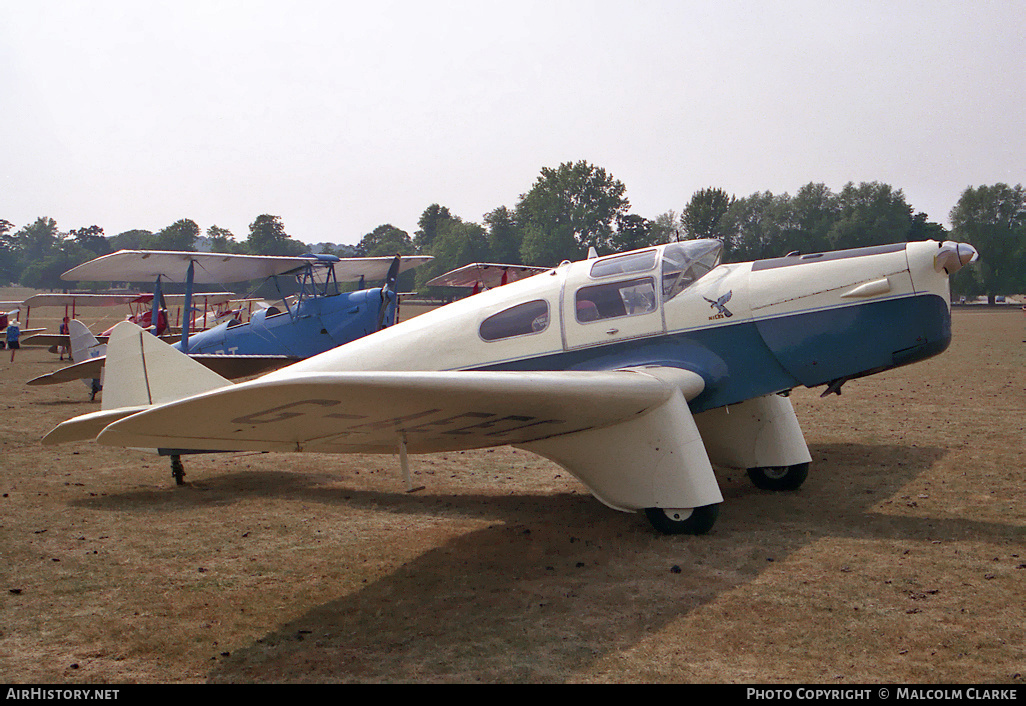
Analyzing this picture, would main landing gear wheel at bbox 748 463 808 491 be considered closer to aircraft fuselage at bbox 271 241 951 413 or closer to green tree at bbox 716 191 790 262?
aircraft fuselage at bbox 271 241 951 413

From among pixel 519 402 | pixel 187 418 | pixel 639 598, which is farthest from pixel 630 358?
pixel 187 418

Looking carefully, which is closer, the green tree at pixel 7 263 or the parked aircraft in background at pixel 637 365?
the parked aircraft in background at pixel 637 365

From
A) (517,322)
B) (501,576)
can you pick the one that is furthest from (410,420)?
(517,322)

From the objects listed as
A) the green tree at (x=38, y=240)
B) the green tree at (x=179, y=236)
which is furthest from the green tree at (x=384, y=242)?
the green tree at (x=38, y=240)

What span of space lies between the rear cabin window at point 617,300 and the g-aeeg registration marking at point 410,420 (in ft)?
4.30

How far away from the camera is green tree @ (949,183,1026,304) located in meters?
70.2

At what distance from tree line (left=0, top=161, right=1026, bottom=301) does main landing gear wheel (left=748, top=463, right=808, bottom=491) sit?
243cm

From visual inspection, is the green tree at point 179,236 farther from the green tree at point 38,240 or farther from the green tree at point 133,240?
the green tree at point 38,240

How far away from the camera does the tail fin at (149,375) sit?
6.48m

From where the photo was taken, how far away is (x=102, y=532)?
6.09m

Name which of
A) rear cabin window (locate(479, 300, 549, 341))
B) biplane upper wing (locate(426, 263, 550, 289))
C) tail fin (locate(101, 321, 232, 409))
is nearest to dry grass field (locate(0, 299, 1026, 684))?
tail fin (locate(101, 321, 232, 409))

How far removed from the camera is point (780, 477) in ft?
23.4
